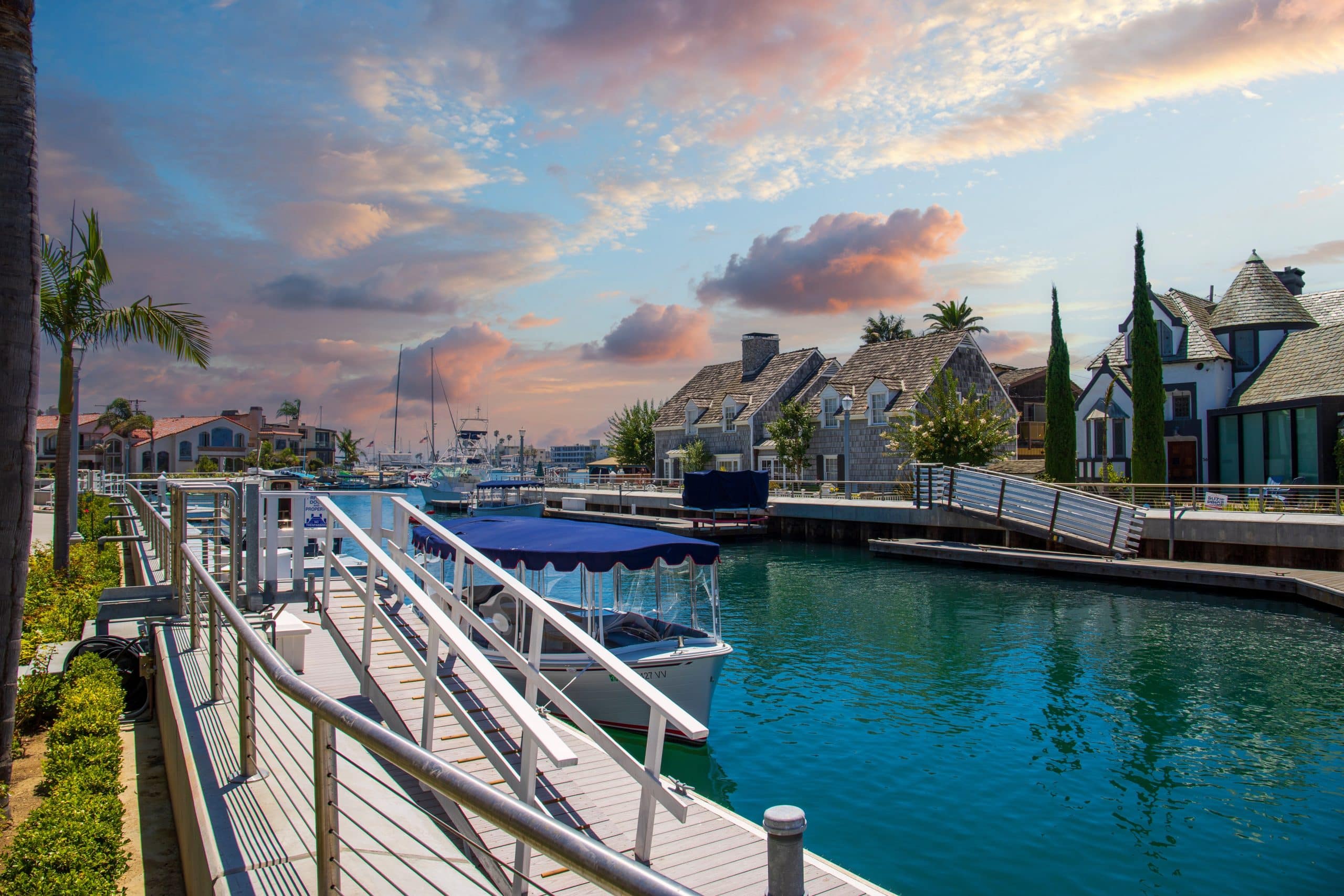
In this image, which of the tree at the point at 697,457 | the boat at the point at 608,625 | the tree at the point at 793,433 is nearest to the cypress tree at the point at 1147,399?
the tree at the point at 793,433

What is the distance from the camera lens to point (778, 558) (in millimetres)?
35812

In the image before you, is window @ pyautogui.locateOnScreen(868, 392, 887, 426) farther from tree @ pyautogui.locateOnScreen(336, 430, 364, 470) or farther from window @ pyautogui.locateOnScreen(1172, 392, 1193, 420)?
tree @ pyautogui.locateOnScreen(336, 430, 364, 470)

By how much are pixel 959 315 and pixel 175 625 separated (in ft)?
226

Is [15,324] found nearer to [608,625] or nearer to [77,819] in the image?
[77,819]

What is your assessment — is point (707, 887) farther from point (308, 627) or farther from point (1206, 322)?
point (1206, 322)

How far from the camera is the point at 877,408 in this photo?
49.7m

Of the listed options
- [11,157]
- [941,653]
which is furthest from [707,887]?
[941,653]

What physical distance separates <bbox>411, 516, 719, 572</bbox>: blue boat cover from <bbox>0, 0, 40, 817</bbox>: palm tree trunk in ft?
19.4

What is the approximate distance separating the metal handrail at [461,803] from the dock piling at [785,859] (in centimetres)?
81

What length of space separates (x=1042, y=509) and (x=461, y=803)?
109 ft

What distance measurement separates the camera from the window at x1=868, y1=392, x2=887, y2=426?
162ft

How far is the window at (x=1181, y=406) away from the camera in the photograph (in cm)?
3947

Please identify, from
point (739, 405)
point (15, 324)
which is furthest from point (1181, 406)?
point (15, 324)

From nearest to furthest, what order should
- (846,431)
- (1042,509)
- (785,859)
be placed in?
(785,859)
(1042,509)
(846,431)
